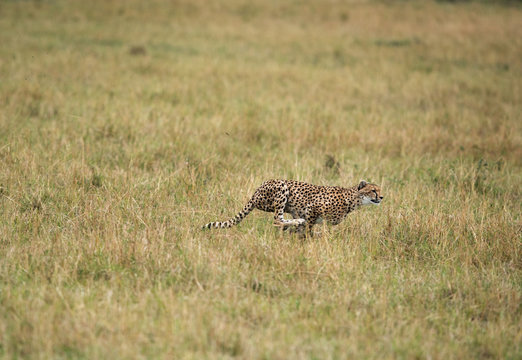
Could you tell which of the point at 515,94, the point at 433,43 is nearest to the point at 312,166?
the point at 515,94

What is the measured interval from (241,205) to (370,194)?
1.54 m

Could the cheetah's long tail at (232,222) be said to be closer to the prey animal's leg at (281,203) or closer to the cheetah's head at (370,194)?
the prey animal's leg at (281,203)

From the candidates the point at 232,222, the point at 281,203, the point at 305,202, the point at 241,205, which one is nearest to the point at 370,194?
the point at 305,202

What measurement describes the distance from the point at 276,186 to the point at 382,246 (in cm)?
122

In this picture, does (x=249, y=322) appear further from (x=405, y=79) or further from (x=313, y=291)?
(x=405, y=79)

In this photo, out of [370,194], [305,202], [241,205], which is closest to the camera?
[305,202]

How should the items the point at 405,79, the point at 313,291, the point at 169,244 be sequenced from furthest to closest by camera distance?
the point at 405,79, the point at 169,244, the point at 313,291

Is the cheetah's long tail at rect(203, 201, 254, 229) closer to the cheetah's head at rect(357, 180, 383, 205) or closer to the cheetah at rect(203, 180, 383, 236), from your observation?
the cheetah at rect(203, 180, 383, 236)

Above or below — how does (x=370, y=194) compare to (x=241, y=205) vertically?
above

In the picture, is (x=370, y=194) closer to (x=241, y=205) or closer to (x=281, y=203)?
(x=281, y=203)

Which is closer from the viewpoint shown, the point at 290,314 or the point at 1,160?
the point at 290,314

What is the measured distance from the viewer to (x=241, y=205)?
6.91 metres

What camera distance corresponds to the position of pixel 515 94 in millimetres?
14375

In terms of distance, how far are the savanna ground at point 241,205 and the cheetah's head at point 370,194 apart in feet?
1.22
